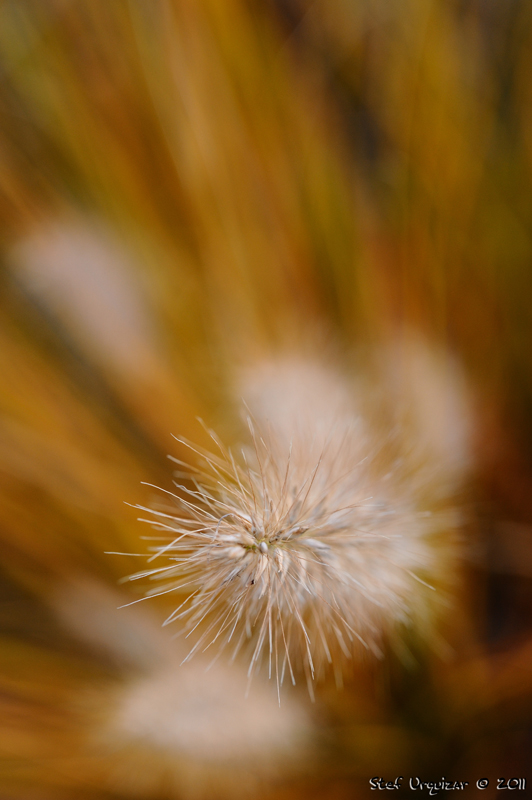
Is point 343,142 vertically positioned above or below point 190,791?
above

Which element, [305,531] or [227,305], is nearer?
[305,531]

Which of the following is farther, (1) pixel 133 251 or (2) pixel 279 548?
(1) pixel 133 251

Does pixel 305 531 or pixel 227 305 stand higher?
pixel 227 305

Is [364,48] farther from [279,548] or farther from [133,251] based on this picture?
[279,548]

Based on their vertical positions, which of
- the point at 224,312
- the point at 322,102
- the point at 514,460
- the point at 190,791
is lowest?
the point at 190,791

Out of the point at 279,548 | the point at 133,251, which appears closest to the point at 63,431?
the point at 133,251

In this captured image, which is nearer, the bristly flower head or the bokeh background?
the bristly flower head
